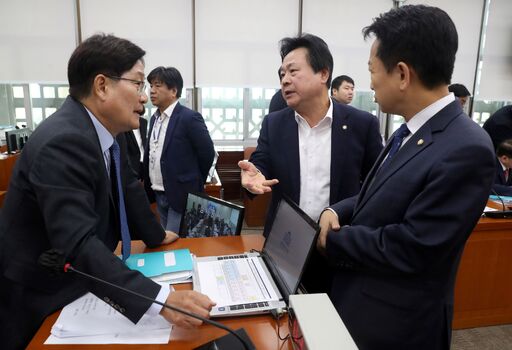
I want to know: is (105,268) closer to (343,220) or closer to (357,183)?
(343,220)

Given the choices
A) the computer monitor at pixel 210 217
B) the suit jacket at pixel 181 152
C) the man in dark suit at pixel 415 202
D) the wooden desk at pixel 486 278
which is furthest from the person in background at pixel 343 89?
the man in dark suit at pixel 415 202

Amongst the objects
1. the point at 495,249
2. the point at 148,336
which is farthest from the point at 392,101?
the point at 495,249

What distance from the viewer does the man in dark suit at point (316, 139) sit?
65.0 inches

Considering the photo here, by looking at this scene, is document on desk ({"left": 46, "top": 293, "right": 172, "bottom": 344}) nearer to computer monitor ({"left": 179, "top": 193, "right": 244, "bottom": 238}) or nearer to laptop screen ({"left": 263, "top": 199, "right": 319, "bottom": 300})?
laptop screen ({"left": 263, "top": 199, "right": 319, "bottom": 300})

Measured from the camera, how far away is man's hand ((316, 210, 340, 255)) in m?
1.16

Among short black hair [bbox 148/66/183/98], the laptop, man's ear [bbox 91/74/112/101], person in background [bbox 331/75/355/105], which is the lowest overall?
the laptop

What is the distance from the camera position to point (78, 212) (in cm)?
95

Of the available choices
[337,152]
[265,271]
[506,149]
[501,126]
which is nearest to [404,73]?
[337,152]

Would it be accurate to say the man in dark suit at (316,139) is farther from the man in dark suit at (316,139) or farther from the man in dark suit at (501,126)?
the man in dark suit at (501,126)

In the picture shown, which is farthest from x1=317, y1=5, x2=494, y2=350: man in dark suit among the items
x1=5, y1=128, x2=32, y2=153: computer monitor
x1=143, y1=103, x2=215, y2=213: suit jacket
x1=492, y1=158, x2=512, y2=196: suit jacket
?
x1=5, y1=128, x2=32, y2=153: computer monitor

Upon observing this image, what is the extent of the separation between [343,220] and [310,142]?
1.65ft

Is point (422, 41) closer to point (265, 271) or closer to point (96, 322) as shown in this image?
point (265, 271)

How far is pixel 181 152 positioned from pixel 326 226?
183 cm

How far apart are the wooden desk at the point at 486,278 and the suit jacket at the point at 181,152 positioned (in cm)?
193
